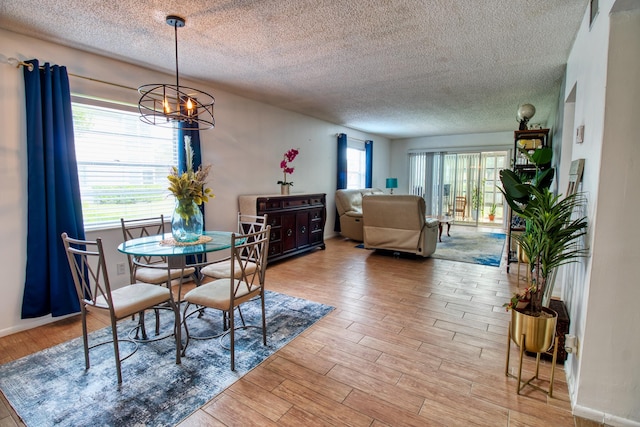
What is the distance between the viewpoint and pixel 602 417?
1.62 metres

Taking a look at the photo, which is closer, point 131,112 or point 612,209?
point 612,209

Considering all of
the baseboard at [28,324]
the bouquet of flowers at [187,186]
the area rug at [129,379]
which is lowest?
the area rug at [129,379]

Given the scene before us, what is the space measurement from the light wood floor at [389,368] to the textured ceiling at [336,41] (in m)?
2.41

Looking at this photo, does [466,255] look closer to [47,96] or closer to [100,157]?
[100,157]

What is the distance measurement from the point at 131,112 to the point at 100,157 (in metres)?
0.57

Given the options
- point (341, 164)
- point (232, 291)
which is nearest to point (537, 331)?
point (232, 291)

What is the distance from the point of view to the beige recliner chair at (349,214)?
623 cm

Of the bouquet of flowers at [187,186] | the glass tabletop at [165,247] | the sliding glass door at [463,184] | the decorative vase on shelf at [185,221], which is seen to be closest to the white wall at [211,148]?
the glass tabletop at [165,247]

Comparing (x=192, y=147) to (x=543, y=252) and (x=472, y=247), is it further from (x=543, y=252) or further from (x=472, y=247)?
(x=472, y=247)

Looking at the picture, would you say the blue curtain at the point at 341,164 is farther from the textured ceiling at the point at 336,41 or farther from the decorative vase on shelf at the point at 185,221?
the decorative vase on shelf at the point at 185,221

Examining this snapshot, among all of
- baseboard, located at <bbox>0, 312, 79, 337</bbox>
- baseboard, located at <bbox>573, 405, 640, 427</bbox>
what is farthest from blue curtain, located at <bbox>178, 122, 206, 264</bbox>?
baseboard, located at <bbox>573, 405, 640, 427</bbox>

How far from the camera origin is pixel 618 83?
150 cm

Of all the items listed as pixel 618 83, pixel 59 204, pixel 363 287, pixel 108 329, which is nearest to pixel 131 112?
pixel 59 204

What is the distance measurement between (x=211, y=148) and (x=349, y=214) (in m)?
3.09
